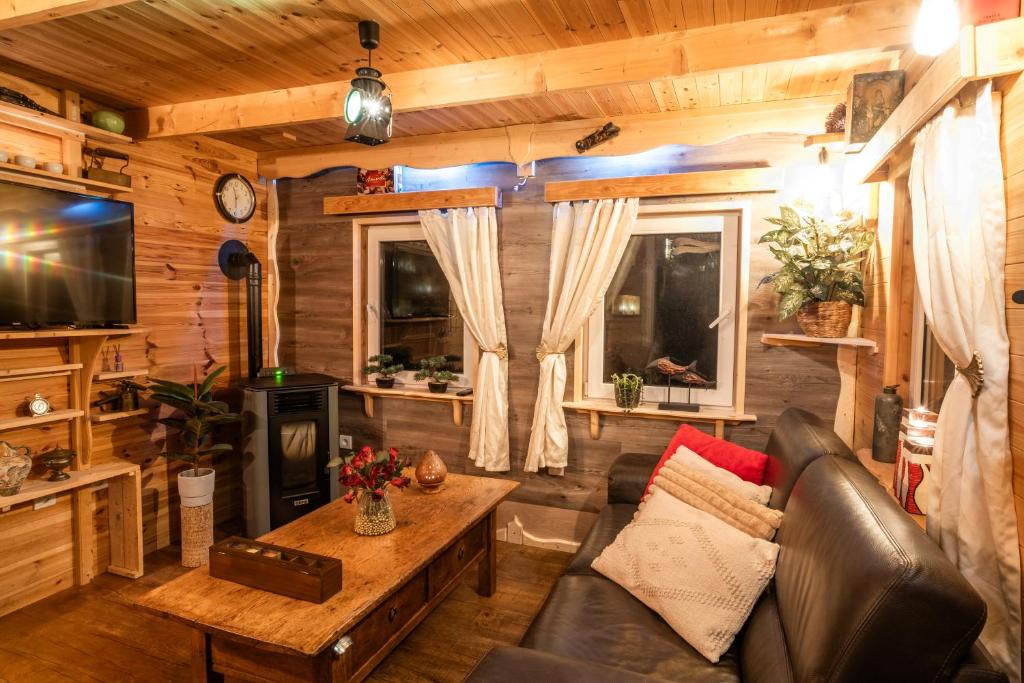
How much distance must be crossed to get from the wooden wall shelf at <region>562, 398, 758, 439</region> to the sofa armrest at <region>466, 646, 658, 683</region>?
6.53 feet

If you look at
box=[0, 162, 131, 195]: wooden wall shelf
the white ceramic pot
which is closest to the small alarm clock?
the white ceramic pot

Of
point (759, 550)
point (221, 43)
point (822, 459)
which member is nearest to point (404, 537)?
point (759, 550)

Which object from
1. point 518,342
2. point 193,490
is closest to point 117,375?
point 193,490

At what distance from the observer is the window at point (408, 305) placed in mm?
3920

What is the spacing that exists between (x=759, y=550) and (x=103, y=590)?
10.1 ft

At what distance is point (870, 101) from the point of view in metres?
2.39

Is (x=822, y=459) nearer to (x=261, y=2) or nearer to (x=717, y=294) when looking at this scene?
(x=717, y=294)

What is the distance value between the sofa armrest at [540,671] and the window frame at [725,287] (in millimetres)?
2122

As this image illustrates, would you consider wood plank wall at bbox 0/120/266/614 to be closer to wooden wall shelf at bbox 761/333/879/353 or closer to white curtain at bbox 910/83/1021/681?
wooden wall shelf at bbox 761/333/879/353

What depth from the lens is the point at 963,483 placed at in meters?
1.50

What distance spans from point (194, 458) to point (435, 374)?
4.60 ft

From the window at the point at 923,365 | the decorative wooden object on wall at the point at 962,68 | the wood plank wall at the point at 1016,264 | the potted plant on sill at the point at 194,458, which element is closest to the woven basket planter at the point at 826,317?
the window at the point at 923,365

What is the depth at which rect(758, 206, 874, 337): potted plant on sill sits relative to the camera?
2568 millimetres

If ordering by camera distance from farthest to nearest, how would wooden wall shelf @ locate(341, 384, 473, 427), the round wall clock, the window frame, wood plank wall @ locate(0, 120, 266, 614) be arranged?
the round wall clock → wooden wall shelf @ locate(341, 384, 473, 427) → the window frame → wood plank wall @ locate(0, 120, 266, 614)
